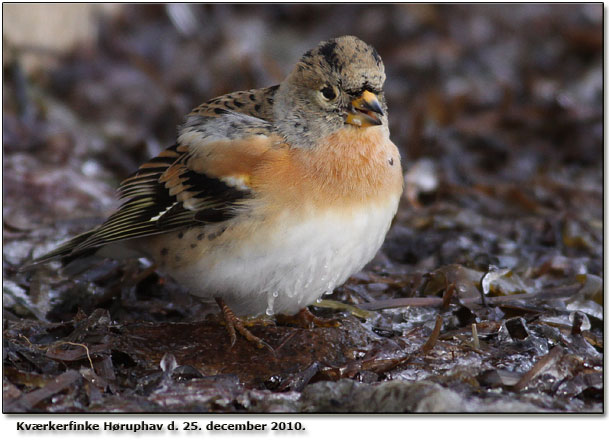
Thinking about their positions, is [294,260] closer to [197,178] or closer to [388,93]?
[197,178]

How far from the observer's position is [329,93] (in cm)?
370

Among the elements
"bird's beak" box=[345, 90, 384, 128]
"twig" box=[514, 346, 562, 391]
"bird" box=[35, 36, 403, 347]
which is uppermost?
"bird's beak" box=[345, 90, 384, 128]

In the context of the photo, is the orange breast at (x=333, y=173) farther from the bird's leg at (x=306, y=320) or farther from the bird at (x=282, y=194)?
the bird's leg at (x=306, y=320)

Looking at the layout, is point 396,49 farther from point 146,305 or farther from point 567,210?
point 146,305

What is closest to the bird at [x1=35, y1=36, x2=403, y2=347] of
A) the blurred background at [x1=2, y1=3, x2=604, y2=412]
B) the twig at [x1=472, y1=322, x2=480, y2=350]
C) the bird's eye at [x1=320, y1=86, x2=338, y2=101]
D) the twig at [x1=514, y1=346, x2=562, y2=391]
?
the bird's eye at [x1=320, y1=86, x2=338, y2=101]

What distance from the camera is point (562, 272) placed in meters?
4.67

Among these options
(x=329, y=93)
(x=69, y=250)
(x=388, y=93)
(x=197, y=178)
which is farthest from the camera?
(x=388, y=93)

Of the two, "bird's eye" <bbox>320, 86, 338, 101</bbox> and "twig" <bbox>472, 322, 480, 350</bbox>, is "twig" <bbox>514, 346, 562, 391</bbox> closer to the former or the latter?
"twig" <bbox>472, 322, 480, 350</bbox>

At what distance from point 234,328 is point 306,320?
0.41 metres

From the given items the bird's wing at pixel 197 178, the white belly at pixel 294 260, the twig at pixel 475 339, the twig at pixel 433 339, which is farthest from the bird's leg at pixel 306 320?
the bird's wing at pixel 197 178

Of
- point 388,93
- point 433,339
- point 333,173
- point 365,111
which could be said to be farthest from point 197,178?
point 388,93

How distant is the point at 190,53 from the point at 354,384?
18.2ft

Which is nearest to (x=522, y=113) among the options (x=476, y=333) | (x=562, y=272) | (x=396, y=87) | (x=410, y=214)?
(x=396, y=87)

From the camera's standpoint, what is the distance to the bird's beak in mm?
3562
